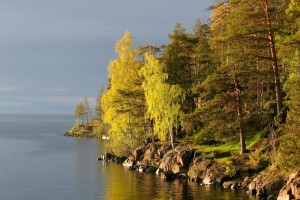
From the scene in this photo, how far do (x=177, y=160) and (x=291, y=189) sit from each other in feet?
72.5

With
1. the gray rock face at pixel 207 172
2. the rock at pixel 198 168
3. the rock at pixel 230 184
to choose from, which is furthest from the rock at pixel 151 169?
the rock at pixel 230 184

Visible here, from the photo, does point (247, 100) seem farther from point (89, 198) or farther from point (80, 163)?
point (80, 163)

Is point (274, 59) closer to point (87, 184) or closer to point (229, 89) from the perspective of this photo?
point (229, 89)

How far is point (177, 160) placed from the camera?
2335 inches

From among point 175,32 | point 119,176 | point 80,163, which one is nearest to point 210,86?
point 119,176

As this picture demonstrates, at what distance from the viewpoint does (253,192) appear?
150 ft

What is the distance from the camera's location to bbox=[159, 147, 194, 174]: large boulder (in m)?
58.5

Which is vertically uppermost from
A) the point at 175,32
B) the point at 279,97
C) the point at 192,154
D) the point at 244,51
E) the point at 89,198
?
the point at 175,32

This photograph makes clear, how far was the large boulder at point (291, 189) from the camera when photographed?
127 ft

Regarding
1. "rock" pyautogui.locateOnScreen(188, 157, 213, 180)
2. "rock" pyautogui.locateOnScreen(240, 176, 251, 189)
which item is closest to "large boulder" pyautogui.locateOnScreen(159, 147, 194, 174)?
"rock" pyautogui.locateOnScreen(188, 157, 213, 180)

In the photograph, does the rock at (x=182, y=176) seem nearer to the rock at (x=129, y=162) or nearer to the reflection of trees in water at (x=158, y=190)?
the reflection of trees in water at (x=158, y=190)

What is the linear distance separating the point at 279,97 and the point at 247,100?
697 centimetres

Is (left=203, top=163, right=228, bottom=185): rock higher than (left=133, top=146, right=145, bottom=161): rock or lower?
lower

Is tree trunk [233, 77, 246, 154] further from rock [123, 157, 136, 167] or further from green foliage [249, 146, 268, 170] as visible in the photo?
rock [123, 157, 136, 167]
